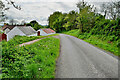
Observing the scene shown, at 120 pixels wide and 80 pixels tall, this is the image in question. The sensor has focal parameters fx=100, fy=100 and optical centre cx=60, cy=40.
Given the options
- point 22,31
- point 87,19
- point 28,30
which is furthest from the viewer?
point 87,19

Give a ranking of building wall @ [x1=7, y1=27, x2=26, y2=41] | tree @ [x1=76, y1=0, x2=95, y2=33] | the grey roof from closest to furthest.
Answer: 1. the grey roof
2. building wall @ [x1=7, y1=27, x2=26, y2=41]
3. tree @ [x1=76, y1=0, x2=95, y2=33]

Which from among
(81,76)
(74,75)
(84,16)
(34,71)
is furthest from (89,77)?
(84,16)

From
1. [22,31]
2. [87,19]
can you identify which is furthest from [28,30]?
[87,19]

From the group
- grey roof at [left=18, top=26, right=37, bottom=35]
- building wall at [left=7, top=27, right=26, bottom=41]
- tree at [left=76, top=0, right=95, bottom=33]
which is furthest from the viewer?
tree at [left=76, top=0, right=95, bottom=33]

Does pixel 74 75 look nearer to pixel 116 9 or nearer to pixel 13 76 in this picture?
pixel 13 76

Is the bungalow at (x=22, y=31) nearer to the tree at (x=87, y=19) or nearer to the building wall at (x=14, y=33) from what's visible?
the building wall at (x=14, y=33)

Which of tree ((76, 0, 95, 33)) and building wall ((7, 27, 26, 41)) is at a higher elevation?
tree ((76, 0, 95, 33))

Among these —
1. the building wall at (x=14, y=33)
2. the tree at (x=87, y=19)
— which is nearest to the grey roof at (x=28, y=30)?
the building wall at (x=14, y=33)

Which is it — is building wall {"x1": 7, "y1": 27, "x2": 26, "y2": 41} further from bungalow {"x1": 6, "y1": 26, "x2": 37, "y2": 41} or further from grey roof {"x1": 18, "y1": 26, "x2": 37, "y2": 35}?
grey roof {"x1": 18, "y1": 26, "x2": 37, "y2": 35}

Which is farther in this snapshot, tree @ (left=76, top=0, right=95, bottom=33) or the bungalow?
tree @ (left=76, top=0, right=95, bottom=33)

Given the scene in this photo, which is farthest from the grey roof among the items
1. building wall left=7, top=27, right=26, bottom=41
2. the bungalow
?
building wall left=7, top=27, right=26, bottom=41

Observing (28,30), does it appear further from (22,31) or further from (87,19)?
(87,19)

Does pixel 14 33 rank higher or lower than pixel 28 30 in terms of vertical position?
lower

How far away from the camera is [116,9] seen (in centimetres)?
2280
